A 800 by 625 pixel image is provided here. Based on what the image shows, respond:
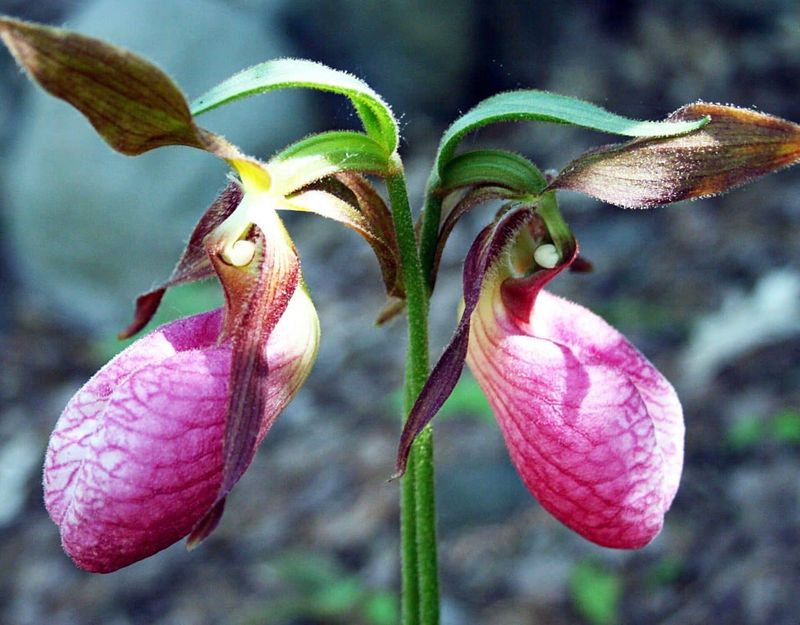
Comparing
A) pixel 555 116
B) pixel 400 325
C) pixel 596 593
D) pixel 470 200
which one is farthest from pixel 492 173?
pixel 400 325

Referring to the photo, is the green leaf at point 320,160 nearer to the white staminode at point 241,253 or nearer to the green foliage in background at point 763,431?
the white staminode at point 241,253

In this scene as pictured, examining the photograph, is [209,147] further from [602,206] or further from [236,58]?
[236,58]

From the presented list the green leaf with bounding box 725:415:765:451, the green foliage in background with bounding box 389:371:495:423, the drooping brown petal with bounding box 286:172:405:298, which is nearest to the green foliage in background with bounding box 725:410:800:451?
the green leaf with bounding box 725:415:765:451

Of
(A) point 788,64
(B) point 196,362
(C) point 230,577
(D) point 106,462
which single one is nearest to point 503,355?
(B) point 196,362

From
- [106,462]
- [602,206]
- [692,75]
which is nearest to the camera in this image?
[106,462]

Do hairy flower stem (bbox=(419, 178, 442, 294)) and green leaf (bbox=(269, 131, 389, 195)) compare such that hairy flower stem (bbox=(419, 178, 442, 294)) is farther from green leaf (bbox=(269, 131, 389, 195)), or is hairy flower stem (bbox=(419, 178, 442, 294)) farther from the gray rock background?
the gray rock background
